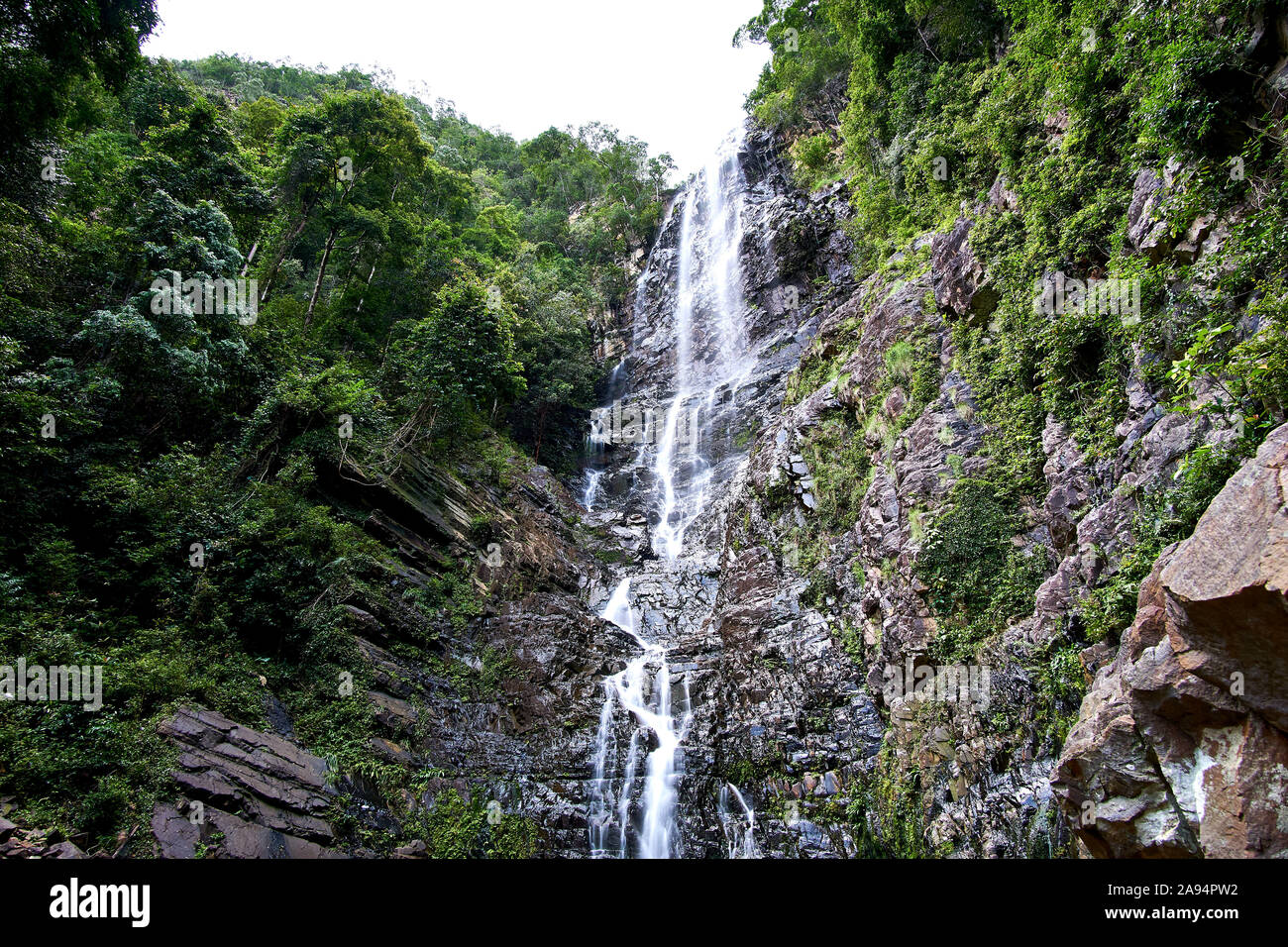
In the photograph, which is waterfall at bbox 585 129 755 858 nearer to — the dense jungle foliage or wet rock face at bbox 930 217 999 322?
the dense jungle foliage

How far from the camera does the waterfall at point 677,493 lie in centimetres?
1178

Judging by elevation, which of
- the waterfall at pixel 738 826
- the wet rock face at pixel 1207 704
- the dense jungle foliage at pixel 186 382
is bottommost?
the waterfall at pixel 738 826

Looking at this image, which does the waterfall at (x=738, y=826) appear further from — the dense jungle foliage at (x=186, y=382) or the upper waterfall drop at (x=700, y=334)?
the upper waterfall drop at (x=700, y=334)

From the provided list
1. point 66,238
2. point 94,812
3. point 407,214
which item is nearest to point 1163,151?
point 94,812

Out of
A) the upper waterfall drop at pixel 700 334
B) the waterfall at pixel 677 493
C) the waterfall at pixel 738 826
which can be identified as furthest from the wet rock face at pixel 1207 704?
the upper waterfall drop at pixel 700 334

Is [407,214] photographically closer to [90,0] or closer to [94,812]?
[90,0]

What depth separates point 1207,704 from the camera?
4480mm

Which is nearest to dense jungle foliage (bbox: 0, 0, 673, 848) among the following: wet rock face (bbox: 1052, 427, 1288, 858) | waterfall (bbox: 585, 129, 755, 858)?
waterfall (bbox: 585, 129, 755, 858)

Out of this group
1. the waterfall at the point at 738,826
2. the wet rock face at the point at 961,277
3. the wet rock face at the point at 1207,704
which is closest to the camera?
the wet rock face at the point at 1207,704

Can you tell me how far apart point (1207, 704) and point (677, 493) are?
19264mm

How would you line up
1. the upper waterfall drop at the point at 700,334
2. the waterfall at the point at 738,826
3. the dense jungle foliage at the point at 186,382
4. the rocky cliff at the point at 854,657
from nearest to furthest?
the rocky cliff at the point at 854,657 < the dense jungle foliage at the point at 186,382 < the waterfall at the point at 738,826 < the upper waterfall drop at the point at 700,334

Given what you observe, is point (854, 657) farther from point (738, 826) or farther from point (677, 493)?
point (677, 493)

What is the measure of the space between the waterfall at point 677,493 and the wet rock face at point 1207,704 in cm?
→ 731

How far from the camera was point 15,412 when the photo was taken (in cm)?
902
